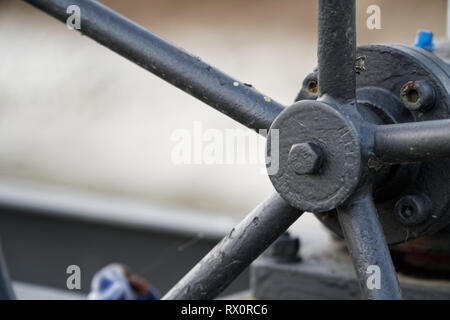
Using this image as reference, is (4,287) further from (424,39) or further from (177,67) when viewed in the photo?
(424,39)

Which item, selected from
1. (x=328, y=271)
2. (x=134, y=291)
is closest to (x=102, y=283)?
(x=134, y=291)

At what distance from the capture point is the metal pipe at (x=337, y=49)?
487 millimetres

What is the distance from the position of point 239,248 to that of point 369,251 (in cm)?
12

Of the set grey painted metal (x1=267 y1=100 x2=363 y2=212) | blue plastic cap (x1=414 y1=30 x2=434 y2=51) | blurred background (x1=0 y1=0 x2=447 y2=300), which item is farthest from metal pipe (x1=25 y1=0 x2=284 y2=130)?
blurred background (x1=0 y1=0 x2=447 y2=300)

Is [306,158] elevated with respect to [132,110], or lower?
lower

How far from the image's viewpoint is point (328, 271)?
2.65 feet

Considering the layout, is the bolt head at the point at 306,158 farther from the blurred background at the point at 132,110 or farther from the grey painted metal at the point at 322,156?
the blurred background at the point at 132,110

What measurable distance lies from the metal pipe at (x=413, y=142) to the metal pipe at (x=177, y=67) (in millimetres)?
112

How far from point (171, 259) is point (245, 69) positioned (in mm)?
747

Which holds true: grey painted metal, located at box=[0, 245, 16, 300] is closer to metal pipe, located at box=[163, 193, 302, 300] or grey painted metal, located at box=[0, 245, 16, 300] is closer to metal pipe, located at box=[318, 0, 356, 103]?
metal pipe, located at box=[163, 193, 302, 300]

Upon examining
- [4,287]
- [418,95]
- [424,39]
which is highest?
[424,39]

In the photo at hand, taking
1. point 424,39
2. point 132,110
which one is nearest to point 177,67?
point 424,39

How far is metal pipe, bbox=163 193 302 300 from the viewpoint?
0.55 m

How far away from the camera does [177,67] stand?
58cm
